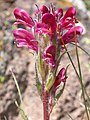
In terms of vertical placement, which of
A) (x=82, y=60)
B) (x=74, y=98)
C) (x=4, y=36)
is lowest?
(x=74, y=98)

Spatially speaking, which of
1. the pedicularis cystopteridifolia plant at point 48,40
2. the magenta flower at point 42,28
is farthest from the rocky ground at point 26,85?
the magenta flower at point 42,28

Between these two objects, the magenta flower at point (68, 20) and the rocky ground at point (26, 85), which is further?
the rocky ground at point (26, 85)

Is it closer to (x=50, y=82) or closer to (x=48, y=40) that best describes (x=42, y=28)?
(x=48, y=40)

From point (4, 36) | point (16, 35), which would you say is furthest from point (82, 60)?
point (16, 35)

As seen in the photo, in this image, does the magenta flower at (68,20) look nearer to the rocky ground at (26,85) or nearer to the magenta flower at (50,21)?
the magenta flower at (50,21)

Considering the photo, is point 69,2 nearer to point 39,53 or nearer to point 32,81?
point 32,81

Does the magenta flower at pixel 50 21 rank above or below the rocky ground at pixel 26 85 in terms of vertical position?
above

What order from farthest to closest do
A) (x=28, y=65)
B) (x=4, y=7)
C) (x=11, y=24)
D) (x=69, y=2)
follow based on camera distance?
(x=69, y=2)
(x=4, y=7)
(x=11, y=24)
(x=28, y=65)
